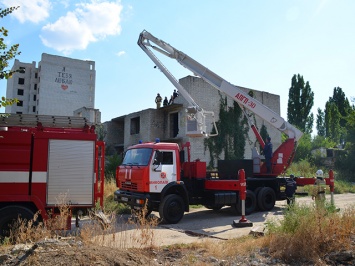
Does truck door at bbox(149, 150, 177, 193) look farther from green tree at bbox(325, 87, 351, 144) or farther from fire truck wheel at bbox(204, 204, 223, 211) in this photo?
green tree at bbox(325, 87, 351, 144)

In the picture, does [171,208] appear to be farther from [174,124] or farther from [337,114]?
[337,114]

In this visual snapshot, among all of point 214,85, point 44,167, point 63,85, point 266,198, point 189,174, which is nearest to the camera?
point 44,167

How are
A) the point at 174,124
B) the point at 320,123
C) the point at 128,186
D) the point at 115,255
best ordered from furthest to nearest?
1. the point at 320,123
2. the point at 174,124
3. the point at 128,186
4. the point at 115,255

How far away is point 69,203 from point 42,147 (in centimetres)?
147

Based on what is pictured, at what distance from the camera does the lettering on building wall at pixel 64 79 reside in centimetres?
6231

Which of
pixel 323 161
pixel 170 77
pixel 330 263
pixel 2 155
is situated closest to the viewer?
pixel 330 263

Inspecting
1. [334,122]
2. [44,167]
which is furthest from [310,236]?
[334,122]

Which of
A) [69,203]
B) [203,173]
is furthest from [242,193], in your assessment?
[69,203]

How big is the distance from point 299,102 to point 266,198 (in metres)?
39.4

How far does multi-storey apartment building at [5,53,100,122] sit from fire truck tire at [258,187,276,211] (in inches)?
1930

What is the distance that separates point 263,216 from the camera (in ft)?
40.1

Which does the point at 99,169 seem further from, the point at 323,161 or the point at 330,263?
the point at 323,161

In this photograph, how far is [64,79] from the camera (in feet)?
206

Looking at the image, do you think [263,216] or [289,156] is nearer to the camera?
[263,216]
